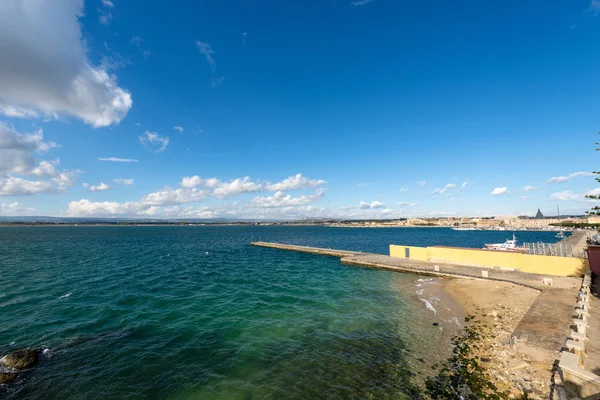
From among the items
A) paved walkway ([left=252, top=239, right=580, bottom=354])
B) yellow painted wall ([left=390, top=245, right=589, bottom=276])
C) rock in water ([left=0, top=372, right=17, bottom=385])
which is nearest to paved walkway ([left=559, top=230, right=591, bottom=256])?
yellow painted wall ([left=390, top=245, right=589, bottom=276])

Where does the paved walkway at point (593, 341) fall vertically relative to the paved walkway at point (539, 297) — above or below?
above

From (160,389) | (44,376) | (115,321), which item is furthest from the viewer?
(115,321)

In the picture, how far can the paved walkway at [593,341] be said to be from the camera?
888 cm

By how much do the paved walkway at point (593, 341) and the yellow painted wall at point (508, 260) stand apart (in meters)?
9.04

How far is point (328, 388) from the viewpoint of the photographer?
10656 mm

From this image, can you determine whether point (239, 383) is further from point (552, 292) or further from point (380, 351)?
point (552, 292)

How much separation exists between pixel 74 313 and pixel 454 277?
3419 cm

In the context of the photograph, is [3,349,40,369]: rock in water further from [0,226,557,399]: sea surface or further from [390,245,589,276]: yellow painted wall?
[390,245,589,276]: yellow painted wall

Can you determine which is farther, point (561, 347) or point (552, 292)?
point (552, 292)

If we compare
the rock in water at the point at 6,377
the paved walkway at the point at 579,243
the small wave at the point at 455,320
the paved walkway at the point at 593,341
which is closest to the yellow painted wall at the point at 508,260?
the paved walkway at the point at 579,243

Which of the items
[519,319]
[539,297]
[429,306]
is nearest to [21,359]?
[429,306]

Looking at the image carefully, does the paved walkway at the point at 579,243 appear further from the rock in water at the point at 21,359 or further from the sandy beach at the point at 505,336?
the rock in water at the point at 21,359

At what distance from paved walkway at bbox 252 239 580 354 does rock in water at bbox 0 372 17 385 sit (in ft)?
74.4

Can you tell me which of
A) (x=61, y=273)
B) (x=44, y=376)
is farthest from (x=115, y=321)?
(x=61, y=273)
